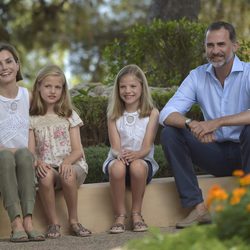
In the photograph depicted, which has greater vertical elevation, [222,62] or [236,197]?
[222,62]

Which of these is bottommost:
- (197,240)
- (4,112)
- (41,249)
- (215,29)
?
(41,249)

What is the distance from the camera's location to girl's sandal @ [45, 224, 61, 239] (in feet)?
18.3

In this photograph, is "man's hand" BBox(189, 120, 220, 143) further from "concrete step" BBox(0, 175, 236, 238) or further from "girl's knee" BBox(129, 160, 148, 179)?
"concrete step" BBox(0, 175, 236, 238)

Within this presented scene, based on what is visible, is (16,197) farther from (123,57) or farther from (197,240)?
(123,57)

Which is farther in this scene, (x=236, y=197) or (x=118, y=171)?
(x=118, y=171)

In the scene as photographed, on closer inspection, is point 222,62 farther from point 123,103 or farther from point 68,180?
point 68,180

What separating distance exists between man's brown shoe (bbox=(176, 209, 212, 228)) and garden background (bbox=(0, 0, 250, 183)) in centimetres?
118

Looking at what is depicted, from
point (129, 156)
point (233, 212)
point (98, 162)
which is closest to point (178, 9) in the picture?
point (98, 162)

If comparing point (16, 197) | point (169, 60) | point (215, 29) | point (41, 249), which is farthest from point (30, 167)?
point (169, 60)

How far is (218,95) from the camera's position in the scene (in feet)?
19.9

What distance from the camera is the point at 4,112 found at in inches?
227

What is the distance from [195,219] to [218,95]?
917 mm

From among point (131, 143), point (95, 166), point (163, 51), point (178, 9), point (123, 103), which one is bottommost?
point (95, 166)

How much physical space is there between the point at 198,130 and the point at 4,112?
4.37 feet
